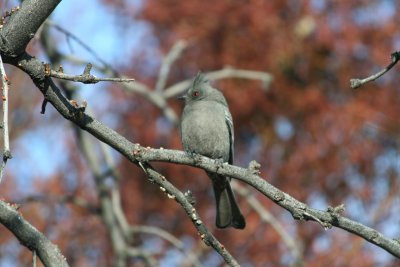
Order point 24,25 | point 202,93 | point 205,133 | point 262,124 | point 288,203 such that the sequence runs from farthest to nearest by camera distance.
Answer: point 262,124 < point 202,93 < point 205,133 < point 288,203 < point 24,25

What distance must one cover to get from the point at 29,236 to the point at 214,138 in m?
2.98

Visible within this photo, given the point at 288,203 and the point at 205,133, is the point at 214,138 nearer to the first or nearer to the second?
the point at 205,133

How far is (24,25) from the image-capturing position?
3.42 meters

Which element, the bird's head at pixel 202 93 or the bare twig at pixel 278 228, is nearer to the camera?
the bare twig at pixel 278 228

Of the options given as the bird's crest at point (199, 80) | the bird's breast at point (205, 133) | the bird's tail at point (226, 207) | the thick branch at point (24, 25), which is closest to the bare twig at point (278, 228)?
the bird's tail at point (226, 207)

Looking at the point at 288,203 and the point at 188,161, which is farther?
the point at 188,161

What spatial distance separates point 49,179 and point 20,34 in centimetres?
748

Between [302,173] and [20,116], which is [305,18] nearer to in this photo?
[302,173]

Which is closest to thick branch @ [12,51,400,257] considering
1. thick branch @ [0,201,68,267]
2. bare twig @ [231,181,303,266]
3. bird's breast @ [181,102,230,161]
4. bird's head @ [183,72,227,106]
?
thick branch @ [0,201,68,267]

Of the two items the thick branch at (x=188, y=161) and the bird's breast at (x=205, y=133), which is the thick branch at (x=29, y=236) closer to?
the thick branch at (x=188, y=161)

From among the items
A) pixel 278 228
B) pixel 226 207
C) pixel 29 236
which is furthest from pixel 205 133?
pixel 29 236

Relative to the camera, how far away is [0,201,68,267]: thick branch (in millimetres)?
3479

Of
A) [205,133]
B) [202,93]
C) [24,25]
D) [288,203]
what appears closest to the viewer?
[24,25]

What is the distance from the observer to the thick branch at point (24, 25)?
11.2ft
